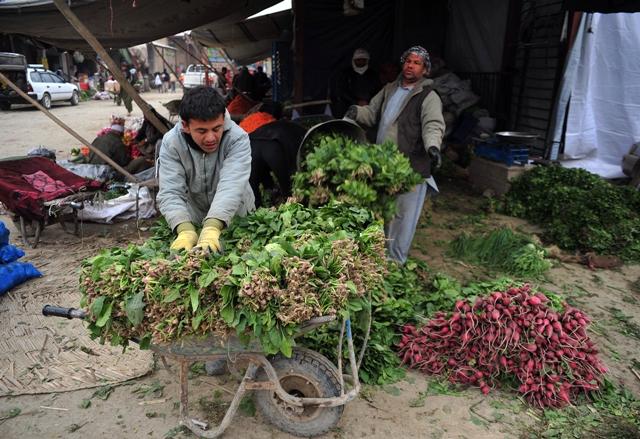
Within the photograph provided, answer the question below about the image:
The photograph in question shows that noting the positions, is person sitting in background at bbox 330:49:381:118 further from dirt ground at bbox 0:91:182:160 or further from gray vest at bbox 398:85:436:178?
dirt ground at bbox 0:91:182:160

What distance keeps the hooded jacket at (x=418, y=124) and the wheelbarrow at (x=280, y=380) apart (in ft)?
6.91

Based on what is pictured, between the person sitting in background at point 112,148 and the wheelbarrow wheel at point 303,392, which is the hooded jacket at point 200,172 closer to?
the wheelbarrow wheel at point 303,392

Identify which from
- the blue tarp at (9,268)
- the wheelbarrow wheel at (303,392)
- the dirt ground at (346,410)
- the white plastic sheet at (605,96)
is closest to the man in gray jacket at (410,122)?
the dirt ground at (346,410)

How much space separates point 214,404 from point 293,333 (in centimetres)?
127

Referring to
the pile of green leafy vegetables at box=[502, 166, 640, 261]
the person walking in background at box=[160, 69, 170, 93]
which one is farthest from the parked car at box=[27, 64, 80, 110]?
the pile of green leafy vegetables at box=[502, 166, 640, 261]

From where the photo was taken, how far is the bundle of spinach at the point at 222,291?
6.00 ft

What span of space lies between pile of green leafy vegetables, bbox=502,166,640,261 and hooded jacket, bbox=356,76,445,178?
2283 mm

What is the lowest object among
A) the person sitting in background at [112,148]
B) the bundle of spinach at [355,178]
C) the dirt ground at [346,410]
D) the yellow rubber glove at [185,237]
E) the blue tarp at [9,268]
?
the dirt ground at [346,410]

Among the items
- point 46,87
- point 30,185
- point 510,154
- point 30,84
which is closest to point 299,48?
point 510,154

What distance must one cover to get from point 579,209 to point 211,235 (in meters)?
4.69

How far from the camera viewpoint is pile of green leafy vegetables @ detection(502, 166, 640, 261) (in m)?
4.97

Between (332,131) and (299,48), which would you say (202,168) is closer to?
(332,131)

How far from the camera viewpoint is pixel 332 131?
3.71m

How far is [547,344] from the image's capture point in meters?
2.83
